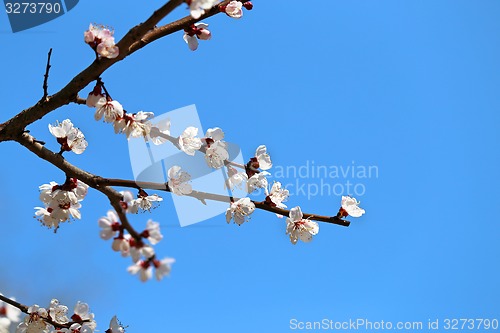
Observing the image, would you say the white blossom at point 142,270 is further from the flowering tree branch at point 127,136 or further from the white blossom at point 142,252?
the flowering tree branch at point 127,136

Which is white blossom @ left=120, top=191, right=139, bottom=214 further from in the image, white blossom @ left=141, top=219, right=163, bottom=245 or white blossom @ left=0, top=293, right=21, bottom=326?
white blossom @ left=0, top=293, right=21, bottom=326

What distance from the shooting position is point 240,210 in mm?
2188

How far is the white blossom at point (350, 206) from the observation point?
2.24 metres

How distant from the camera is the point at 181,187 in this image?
205cm

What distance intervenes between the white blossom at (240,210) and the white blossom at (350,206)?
0.38 meters

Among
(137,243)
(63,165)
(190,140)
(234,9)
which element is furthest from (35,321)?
(234,9)

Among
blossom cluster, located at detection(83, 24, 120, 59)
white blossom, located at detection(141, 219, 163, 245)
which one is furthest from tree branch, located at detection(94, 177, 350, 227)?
white blossom, located at detection(141, 219, 163, 245)

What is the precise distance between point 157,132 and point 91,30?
479 millimetres

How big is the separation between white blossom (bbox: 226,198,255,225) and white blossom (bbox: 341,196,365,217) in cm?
38

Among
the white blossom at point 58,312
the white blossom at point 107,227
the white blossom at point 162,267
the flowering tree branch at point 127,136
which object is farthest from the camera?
the white blossom at point 58,312

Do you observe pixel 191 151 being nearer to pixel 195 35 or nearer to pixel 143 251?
pixel 195 35

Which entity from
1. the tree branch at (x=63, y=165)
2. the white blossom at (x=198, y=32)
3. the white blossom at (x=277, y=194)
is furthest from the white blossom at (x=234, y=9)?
the tree branch at (x=63, y=165)

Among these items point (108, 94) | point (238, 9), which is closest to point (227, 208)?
point (108, 94)

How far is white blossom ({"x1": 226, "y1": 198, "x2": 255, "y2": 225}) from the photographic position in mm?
2168
